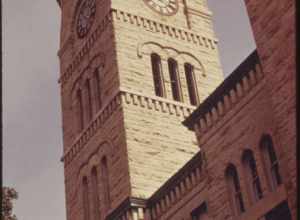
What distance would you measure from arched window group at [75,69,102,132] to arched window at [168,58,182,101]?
3.52 meters

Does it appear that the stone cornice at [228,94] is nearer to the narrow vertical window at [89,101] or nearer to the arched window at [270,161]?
the arched window at [270,161]

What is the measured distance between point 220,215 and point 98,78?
1439cm

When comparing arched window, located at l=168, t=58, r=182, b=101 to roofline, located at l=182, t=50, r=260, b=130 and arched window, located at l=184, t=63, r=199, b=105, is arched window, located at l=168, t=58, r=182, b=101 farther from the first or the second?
roofline, located at l=182, t=50, r=260, b=130

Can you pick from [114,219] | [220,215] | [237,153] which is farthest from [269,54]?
[114,219]

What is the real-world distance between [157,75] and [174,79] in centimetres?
90

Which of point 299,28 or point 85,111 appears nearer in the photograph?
point 299,28

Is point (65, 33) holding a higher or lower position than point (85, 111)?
higher

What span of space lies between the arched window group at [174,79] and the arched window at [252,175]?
11.7 meters

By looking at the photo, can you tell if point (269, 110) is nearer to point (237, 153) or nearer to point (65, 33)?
point (237, 153)

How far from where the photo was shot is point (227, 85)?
2108cm

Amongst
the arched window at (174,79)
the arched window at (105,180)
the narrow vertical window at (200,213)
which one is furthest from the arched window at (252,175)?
the arched window at (174,79)

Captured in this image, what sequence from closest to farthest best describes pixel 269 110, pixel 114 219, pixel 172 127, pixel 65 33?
pixel 269 110, pixel 114 219, pixel 172 127, pixel 65 33

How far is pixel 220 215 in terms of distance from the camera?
1992 centimetres

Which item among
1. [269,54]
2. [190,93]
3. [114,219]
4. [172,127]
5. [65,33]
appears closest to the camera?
[269,54]
